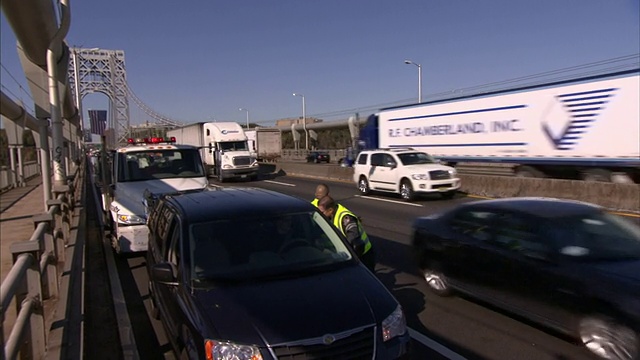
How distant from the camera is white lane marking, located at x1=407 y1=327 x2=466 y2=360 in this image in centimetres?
455

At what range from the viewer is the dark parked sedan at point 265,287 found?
3131mm

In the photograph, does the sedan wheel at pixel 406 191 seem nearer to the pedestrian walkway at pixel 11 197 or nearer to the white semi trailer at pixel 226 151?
the white semi trailer at pixel 226 151

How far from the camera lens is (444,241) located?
248 inches

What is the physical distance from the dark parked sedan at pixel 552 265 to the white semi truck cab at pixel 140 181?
4990 millimetres

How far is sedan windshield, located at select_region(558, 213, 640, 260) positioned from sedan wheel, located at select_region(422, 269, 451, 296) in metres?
1.76

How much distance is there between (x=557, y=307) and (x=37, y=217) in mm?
5398

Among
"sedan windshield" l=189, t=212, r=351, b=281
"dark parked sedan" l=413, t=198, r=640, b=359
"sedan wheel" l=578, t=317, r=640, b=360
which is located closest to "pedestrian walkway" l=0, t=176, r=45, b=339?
"sedan windshield" l=189, t=212, r=351, b=281

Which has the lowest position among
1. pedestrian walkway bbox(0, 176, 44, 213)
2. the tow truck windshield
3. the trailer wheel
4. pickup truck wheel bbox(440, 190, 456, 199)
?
pedestrian walkway bbox(0, 176, 44, 213)

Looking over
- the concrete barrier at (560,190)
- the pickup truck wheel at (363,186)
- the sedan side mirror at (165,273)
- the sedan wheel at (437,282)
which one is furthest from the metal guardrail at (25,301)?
the pickup truck wheel at (363,186)

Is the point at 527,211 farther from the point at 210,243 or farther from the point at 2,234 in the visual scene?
the point at 2,234

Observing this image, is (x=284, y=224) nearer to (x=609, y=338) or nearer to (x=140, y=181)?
(x=609, y=338)

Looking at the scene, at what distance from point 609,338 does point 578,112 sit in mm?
14290

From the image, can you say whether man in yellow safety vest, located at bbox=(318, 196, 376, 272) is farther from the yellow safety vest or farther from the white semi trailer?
the white semi trailer

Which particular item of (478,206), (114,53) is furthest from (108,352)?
(114,53)
